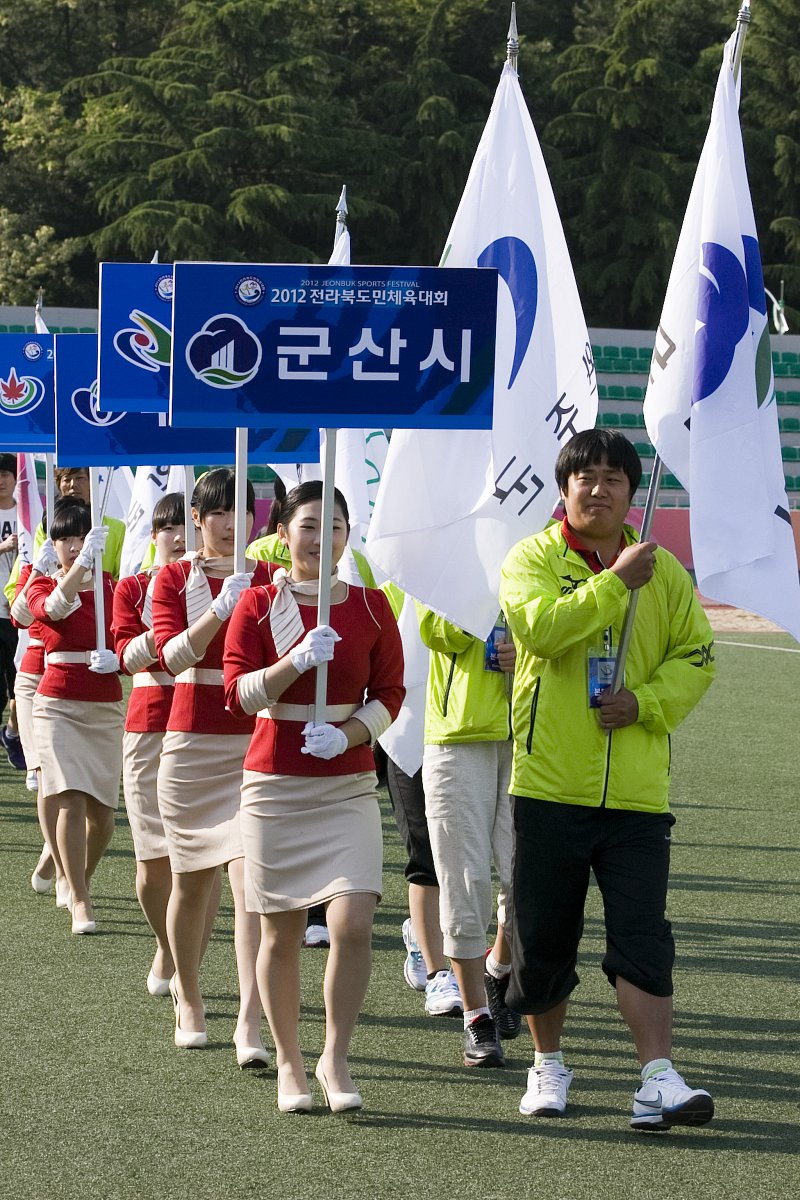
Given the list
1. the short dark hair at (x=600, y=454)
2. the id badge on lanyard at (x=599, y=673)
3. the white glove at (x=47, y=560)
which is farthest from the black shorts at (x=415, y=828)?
the white glove at (x=47, y=560)

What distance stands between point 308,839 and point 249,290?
1476mm

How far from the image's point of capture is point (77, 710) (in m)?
6.83

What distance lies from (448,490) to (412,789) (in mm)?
1022

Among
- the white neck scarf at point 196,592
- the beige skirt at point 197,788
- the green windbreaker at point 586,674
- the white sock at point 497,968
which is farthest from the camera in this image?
the white sock at point 497,968

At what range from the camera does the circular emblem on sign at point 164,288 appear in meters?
6.47

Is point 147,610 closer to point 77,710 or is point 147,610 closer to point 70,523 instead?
point 77,710

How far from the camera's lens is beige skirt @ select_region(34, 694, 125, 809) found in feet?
22.0

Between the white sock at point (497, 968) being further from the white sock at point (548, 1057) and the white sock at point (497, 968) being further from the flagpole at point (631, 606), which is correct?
the flagpole at point (631, 606)

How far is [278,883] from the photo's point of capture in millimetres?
4469

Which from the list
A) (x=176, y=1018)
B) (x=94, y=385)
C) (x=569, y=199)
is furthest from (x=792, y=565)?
(x=569, y=199)

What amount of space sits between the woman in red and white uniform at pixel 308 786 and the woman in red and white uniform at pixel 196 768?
49 cm

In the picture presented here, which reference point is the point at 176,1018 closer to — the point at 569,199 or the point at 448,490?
the point at 448,490

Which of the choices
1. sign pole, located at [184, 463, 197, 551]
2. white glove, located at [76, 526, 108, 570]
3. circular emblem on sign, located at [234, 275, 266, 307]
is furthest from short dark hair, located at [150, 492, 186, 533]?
circular emblem on sign, located at [234, 275, 266, 307]

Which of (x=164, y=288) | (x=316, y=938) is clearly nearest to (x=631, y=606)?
(x=316, y=938)
